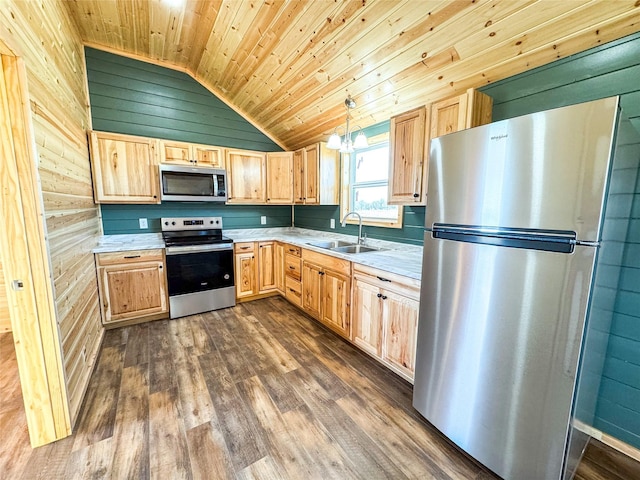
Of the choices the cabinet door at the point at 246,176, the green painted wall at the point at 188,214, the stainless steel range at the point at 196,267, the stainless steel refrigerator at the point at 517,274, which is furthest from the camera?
the cabinet door at the point at 246,176

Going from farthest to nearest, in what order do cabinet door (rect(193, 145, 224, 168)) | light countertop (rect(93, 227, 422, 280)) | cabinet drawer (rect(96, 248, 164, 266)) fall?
cabinet door (rect(193, 145, 224, 168)) < cabinet drawer (rect(96, 248, 164, 266)) < light countertop (rect(93, 227, 422, 280))

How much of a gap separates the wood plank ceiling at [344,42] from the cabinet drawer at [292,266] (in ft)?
5.60

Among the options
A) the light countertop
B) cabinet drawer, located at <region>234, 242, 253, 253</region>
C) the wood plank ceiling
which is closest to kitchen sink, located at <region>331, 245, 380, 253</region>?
the light countertop

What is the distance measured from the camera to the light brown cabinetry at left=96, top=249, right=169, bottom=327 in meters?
2.86

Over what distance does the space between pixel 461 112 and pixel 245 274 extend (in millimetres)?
3044

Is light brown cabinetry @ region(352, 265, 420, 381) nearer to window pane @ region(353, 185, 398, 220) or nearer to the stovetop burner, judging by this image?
window pane @ region(353, 185, 398, 220)

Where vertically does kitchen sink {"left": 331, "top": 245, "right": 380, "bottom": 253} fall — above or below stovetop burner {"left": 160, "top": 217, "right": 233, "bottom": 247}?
below

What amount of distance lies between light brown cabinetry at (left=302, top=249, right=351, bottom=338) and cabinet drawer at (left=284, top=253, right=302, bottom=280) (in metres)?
0.14

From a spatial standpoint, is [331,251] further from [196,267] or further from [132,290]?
[132,290]

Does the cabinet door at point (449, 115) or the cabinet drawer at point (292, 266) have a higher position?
the cabinet door at point (449, 115)

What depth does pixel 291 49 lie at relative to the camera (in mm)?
2395

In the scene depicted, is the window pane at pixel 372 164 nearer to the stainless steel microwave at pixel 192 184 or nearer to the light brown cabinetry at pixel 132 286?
the stainless steel microwave at pixel 192 184

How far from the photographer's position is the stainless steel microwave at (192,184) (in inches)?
126

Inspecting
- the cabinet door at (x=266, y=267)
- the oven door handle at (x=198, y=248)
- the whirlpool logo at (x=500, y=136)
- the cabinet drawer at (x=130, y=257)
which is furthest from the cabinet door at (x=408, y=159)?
the cabinet drawer at (x=130, y=257)
